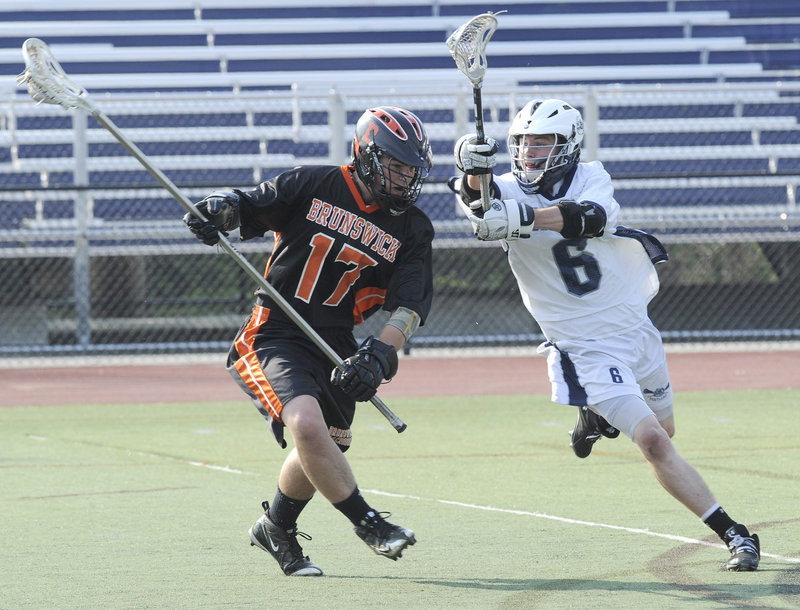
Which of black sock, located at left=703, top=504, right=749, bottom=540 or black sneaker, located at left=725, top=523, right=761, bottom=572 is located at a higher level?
black sock, located at left=703, top=504, right=749, bottom=540

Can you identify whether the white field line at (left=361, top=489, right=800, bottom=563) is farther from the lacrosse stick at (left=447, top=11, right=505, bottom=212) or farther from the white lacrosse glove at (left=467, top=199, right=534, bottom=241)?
the lacrosse stick at (left=447, top=11, right=505, bottom=212)

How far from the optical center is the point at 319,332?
462 centimetres

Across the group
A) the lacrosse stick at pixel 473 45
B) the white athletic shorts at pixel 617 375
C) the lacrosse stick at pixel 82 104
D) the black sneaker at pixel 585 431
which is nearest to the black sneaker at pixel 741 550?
the white athletic shorts at pixel 617 375

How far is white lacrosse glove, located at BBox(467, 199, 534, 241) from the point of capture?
447 centimetres

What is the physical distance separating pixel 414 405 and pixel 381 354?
19.8ft

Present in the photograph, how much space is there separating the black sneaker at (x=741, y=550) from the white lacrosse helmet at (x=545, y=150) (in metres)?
1.48

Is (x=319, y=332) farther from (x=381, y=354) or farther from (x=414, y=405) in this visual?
(x=414, y=405)

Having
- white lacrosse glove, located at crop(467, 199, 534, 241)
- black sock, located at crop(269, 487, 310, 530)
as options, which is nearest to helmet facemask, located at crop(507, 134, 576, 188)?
white lacrosse glove, located at crop(467, 199, 534, 241)

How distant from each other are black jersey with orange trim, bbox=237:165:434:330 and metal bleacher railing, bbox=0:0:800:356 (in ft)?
23.4

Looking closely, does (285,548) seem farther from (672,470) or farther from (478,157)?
(478,157)

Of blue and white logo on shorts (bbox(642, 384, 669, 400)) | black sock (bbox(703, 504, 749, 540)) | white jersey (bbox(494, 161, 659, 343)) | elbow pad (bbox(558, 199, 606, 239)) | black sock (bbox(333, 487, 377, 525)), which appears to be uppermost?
elbow pad (bbox(558, 199, 606, 239))

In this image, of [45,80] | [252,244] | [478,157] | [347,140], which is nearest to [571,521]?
[478,157]

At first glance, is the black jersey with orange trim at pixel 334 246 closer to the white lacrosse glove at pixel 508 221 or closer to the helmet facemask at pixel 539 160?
the white lacrosse glove at pixel 508 221

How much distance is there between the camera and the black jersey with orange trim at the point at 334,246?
455 centimetres
